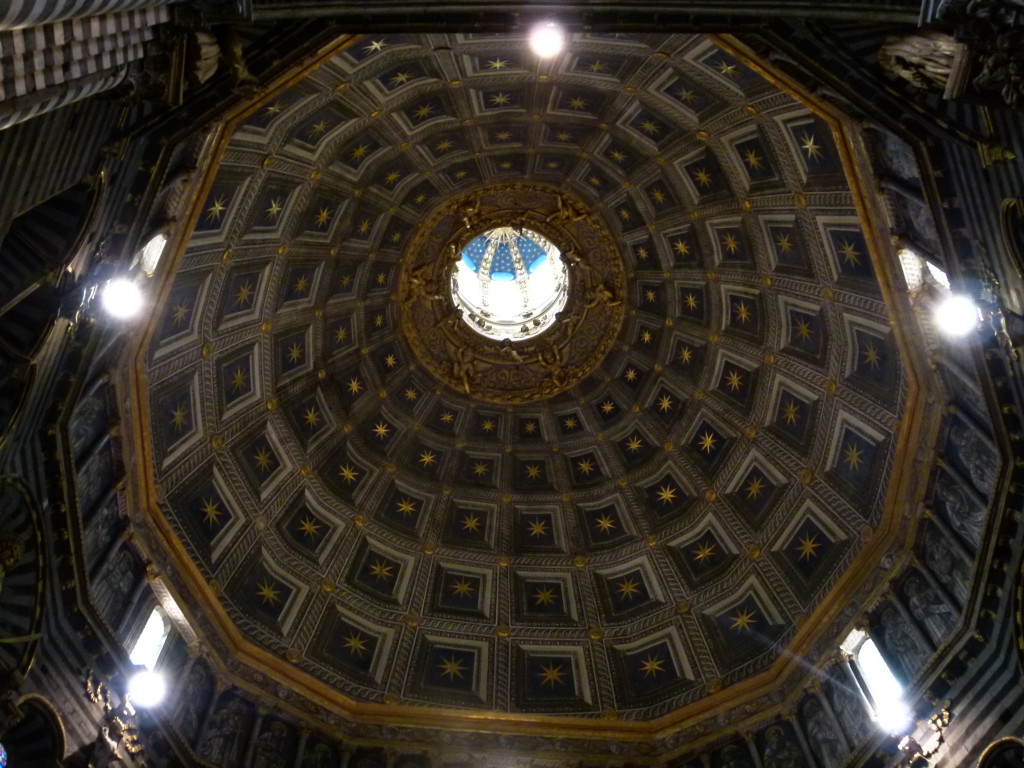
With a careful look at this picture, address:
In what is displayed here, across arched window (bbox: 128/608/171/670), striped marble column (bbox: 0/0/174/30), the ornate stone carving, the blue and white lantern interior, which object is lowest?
striped marble column (bbox: 0/0/174/30)

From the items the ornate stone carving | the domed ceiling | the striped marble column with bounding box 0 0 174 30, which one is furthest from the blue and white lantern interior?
→ the striped marble column with bounding box 0 0 174 30

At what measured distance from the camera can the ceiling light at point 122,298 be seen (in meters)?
15.9

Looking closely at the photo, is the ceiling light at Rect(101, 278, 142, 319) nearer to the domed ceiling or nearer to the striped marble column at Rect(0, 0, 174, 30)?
the domed ceiling

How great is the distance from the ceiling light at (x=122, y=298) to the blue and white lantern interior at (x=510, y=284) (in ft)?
49.5

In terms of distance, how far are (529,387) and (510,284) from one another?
638 centimetres

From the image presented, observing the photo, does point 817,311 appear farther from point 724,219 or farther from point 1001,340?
point 1001,340

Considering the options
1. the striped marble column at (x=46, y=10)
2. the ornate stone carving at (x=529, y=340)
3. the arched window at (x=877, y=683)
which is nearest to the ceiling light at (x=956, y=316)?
the arched window at (x=877, y=683)

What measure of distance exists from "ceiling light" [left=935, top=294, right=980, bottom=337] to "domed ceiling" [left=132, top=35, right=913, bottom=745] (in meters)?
3.25

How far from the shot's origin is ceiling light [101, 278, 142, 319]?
15.9 meters

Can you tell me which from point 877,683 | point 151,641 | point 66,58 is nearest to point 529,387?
point 877,683

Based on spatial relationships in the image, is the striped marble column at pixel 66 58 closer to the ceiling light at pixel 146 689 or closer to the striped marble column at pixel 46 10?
the striped marble column at pixel 46 10

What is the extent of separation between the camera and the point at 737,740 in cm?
2238

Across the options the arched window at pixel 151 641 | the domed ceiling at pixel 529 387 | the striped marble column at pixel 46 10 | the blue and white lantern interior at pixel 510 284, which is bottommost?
the striped marble column at pixel 46 10

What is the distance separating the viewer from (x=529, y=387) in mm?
31953
